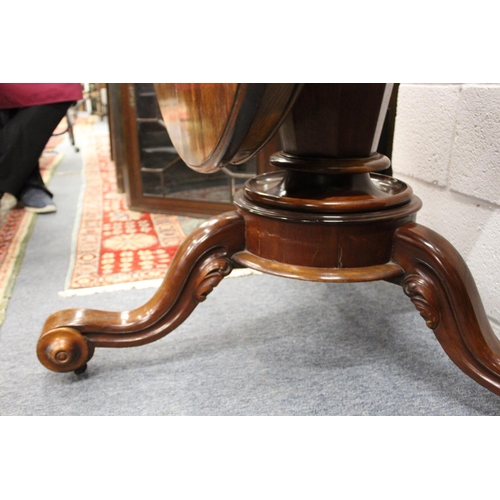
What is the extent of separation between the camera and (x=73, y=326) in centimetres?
76

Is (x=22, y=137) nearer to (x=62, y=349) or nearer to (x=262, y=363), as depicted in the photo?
(x=62, y=349)

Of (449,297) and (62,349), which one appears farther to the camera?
(62,349)

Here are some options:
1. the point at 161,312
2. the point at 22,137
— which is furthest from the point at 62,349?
the point at 22,137

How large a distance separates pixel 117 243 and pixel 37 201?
540 mm

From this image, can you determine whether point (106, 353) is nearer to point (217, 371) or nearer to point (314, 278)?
point (217, 371)

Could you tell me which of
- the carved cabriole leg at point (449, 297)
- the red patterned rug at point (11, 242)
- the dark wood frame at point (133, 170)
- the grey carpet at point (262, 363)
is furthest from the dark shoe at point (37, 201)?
the carved cabriole leg at point (449, 297)

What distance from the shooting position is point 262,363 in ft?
2.77

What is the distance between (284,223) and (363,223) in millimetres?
100

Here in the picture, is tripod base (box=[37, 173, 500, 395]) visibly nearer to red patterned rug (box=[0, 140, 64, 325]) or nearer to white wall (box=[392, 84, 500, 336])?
white wall (box=[392, 84, 500, 336])

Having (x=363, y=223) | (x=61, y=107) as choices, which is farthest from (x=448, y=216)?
(x=61, y=107)

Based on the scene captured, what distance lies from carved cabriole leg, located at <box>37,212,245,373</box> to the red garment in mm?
1096

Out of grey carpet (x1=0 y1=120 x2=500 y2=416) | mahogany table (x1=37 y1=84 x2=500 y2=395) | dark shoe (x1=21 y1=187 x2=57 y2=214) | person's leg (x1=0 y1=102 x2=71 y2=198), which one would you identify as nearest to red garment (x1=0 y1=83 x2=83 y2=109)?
person's leg (x1=0 y1=102 x2=71 y2=198)

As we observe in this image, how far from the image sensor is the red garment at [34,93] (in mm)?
1596

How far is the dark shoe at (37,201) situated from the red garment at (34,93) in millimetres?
346
